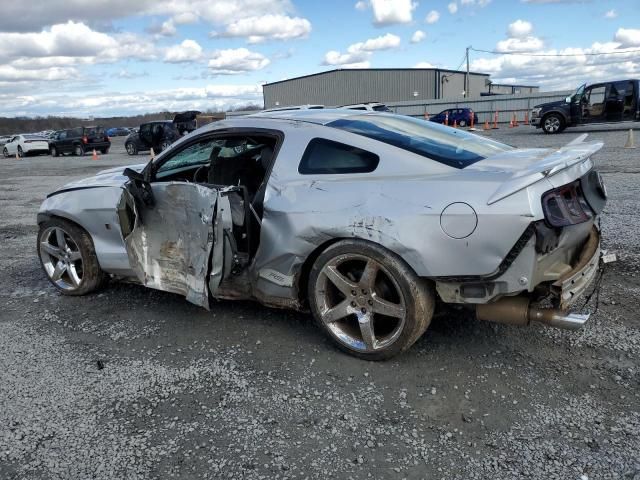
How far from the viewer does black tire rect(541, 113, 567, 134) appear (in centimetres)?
2106

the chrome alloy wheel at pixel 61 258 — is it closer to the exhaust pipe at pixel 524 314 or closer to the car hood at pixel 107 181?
the car hood at pixel 107 181

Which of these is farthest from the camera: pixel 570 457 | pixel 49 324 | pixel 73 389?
pixel 49 324

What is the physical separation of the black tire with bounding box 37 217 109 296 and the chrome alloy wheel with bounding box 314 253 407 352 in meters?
2.27

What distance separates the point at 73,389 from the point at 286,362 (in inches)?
51.4

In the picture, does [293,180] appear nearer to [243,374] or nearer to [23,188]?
[243,374]

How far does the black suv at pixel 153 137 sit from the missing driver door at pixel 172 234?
70.7ft

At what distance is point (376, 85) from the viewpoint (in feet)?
189

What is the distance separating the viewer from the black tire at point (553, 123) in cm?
2106

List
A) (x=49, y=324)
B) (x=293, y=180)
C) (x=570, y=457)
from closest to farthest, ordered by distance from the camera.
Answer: (x=570, y=457) → (x=293, y=180) → (x=49, y=324)

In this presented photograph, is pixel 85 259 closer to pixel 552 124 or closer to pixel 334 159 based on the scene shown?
pixel 334 159

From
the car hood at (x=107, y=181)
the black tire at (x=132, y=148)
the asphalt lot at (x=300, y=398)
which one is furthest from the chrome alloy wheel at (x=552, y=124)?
the car hood at (x=107, y=181)

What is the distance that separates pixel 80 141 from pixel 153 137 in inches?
236

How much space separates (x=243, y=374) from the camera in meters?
3.30

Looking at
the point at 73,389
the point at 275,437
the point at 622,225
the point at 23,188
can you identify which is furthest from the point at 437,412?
the point at 23,188
